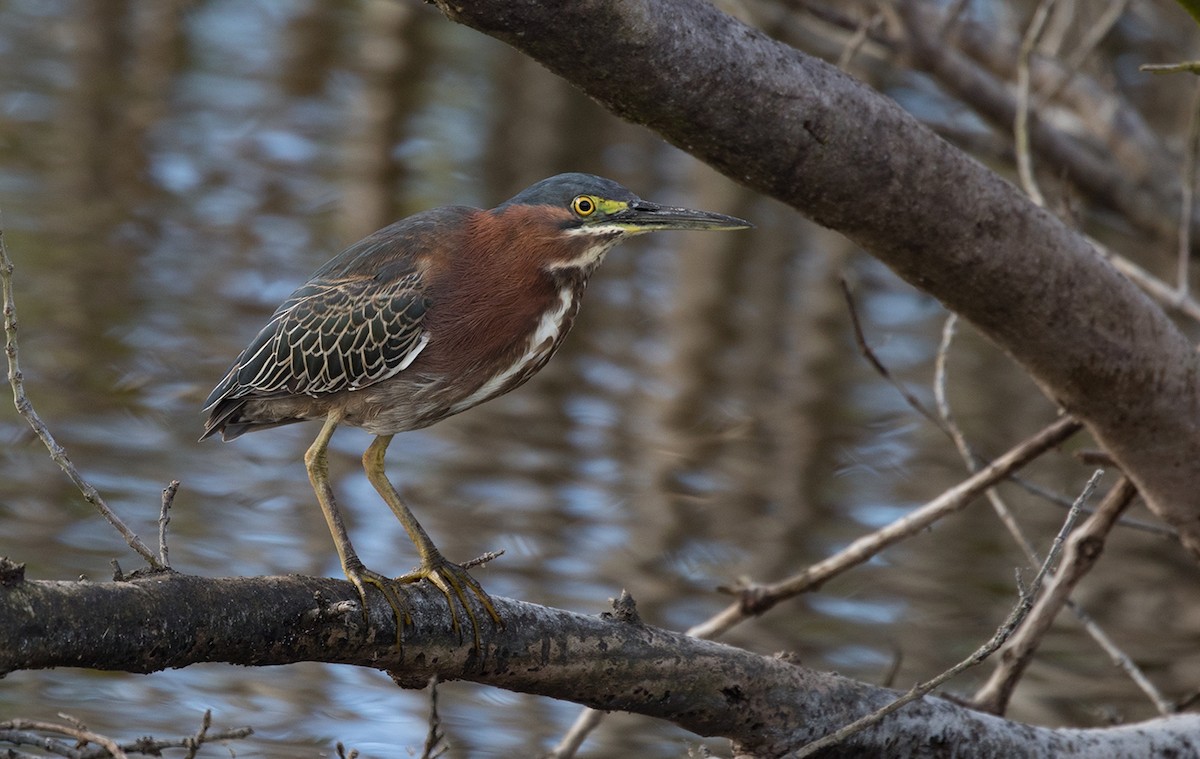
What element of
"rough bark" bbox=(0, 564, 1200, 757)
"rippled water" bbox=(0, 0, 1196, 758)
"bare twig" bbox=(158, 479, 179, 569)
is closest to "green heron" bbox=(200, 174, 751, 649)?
"rough bark" bbox=(0, 564, 1200, 757)

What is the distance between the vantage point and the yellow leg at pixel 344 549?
3.36 m

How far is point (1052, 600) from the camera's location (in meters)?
A: 4.70

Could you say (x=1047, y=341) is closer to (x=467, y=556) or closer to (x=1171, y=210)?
(x=467, y=556)

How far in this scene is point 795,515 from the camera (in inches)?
301

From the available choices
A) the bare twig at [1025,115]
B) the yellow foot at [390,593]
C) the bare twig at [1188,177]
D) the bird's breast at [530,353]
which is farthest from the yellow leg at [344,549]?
the bare twig at [1188,177]

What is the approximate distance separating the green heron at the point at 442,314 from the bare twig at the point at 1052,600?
5.60 ft

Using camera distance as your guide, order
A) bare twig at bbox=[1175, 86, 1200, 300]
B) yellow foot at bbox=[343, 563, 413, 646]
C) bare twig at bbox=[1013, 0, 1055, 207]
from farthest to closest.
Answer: bare twig at bbox=[1013, 0, 1055, 207]
bare twig at bbox=[1175, 86, 1200, 300]
yellow foot at bbox=[343, 563, 413, 646]

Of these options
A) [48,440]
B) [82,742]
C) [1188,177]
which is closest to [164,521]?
[48,440]

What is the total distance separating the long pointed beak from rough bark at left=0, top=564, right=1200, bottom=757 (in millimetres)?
1060

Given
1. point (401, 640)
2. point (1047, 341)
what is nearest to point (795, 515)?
point (1047, 341)

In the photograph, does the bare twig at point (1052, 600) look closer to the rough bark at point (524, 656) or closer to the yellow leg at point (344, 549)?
the rough bark at point (524, 656)

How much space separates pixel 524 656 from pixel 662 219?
1.24 meters

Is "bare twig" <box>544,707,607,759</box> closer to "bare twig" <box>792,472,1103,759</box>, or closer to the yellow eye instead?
"bare twig" <box>792,472,1103,759</box>

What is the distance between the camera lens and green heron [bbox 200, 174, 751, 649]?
13.0 ft
